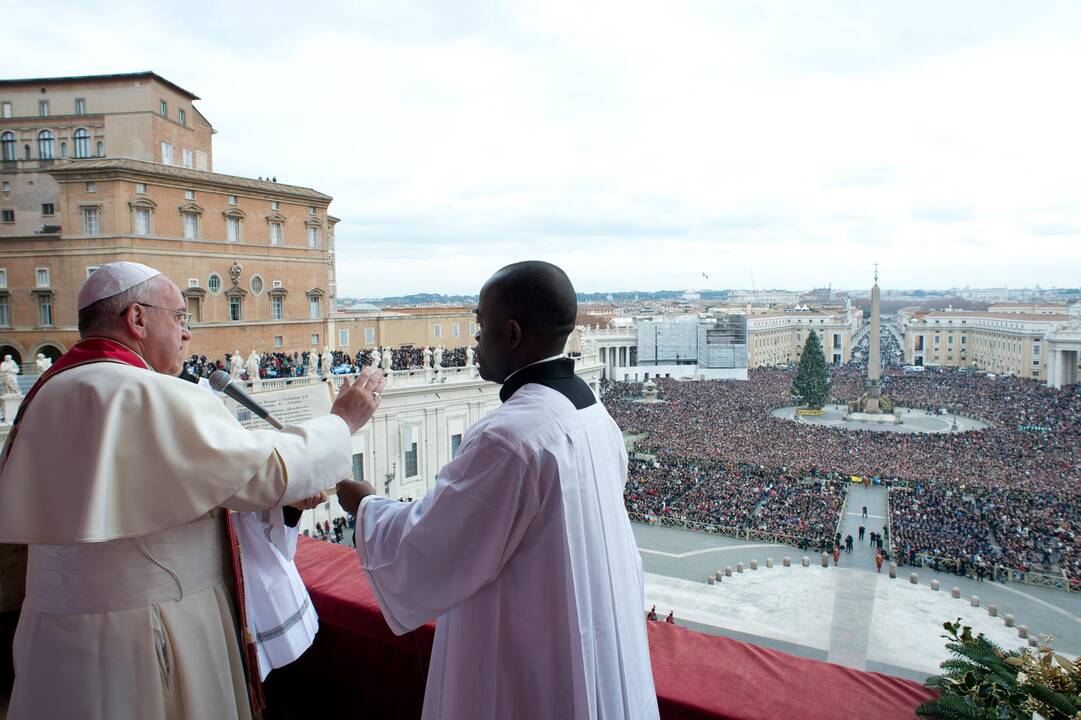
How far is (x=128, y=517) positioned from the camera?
54.7 inches

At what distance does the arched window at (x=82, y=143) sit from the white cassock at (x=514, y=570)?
1913 centimetres

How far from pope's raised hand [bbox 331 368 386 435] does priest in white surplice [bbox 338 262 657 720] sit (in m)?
0.20

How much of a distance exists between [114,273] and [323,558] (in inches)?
61.8

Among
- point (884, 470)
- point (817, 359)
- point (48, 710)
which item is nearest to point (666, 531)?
point (884, 470)

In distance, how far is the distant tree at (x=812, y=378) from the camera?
38594 mm

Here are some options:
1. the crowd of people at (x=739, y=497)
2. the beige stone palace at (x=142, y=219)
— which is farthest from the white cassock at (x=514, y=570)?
the beige stone palace at (x=142, y=219)

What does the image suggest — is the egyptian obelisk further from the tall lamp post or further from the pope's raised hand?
the pope's raised hand

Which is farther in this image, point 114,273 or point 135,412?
point 114,273

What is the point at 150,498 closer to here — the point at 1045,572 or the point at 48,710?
the point at 48,710

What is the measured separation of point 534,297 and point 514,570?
1.87ft

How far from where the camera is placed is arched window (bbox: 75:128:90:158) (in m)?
Answer: 16.6

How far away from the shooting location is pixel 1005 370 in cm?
5669

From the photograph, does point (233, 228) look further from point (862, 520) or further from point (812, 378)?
point (812, 378)

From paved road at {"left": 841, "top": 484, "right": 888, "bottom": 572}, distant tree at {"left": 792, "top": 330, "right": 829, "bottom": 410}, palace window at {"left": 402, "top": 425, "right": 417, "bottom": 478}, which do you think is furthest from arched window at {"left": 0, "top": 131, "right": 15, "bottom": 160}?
distant tree at {"left": 792, "top": 330, "right": 829, "bottom": 410}
